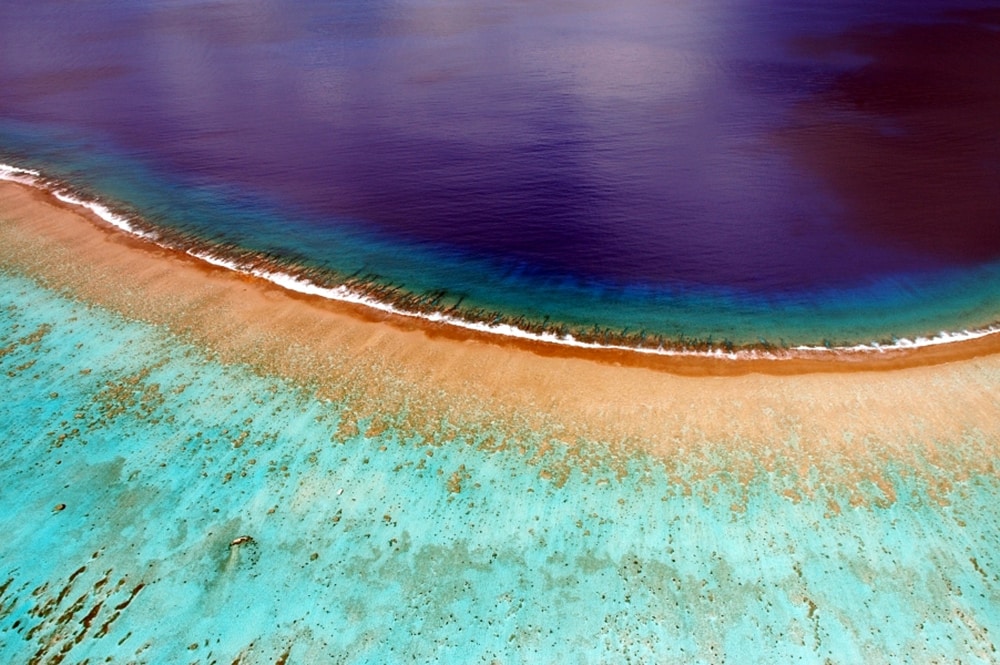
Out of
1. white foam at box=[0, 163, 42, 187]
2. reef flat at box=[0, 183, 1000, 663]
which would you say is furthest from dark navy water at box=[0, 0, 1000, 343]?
reef flat at box=[0, 183, 1000, 663]

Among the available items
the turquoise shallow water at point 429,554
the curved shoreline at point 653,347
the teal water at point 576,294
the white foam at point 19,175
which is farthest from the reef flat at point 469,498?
the white foam at point 19,175

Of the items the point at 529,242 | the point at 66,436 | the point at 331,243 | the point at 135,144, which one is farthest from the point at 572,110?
the point at 66,436

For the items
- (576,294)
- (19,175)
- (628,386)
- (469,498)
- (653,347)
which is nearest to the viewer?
(469,498)

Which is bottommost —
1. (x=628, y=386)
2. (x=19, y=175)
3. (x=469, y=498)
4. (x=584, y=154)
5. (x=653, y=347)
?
(x=469, y=498)

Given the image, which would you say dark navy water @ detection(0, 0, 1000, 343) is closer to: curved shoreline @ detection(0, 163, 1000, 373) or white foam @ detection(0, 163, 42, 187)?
curved shoreline @ detection(0, 163, 1000, 373)

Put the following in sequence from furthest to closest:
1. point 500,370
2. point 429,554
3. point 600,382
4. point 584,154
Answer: point 584,154, point 500,370, point 600,382, point 429,554

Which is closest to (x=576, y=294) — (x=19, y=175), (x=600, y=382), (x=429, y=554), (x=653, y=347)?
(x=653, y=347)

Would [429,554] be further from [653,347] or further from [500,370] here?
[653,347]
